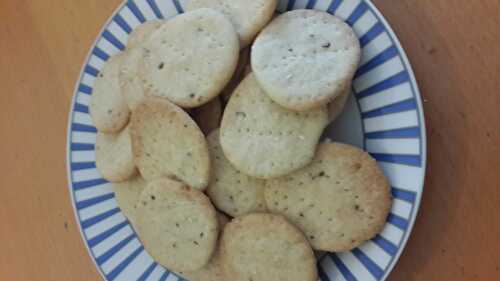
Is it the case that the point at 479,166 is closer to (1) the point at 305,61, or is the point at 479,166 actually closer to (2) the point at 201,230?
(1) the point at 305,61

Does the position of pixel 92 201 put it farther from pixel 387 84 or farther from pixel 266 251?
pixel 387 84

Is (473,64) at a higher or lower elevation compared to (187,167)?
higher

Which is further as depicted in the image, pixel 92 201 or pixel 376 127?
pixel 92 201

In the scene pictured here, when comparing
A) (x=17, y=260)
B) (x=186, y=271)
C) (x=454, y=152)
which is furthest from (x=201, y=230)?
(x=17, y=260)

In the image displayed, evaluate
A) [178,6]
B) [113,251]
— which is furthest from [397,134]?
[113,251]

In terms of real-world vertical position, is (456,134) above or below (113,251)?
above
